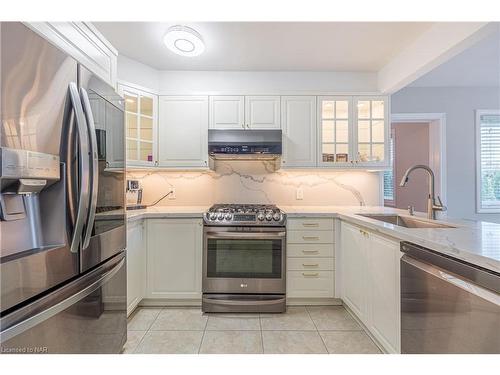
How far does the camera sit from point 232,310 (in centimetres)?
226

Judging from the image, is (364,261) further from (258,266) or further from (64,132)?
Answer: (64,132)

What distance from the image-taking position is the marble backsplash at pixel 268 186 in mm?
3014

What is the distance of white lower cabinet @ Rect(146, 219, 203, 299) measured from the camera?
235 cm

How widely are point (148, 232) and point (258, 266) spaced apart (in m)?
1.08

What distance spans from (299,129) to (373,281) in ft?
5.45

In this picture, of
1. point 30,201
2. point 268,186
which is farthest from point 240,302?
point 30,201

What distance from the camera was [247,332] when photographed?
2.00 meters

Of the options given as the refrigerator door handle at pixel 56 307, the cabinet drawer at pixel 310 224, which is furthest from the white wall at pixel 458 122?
the refrigerator door handle at pixel 56 307

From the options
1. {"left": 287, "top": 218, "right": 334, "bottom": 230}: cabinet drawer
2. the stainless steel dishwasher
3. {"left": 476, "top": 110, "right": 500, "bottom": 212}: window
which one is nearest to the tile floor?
the stainless steel dishwasher

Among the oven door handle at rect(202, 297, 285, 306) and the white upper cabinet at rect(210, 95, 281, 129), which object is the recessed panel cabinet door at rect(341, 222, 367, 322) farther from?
the white upper cabinet at rect(210, 95, 281, 129)

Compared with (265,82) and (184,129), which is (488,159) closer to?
(265,82)

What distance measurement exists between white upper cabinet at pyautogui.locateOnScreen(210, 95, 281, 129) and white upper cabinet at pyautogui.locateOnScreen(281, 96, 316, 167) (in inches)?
4.2
